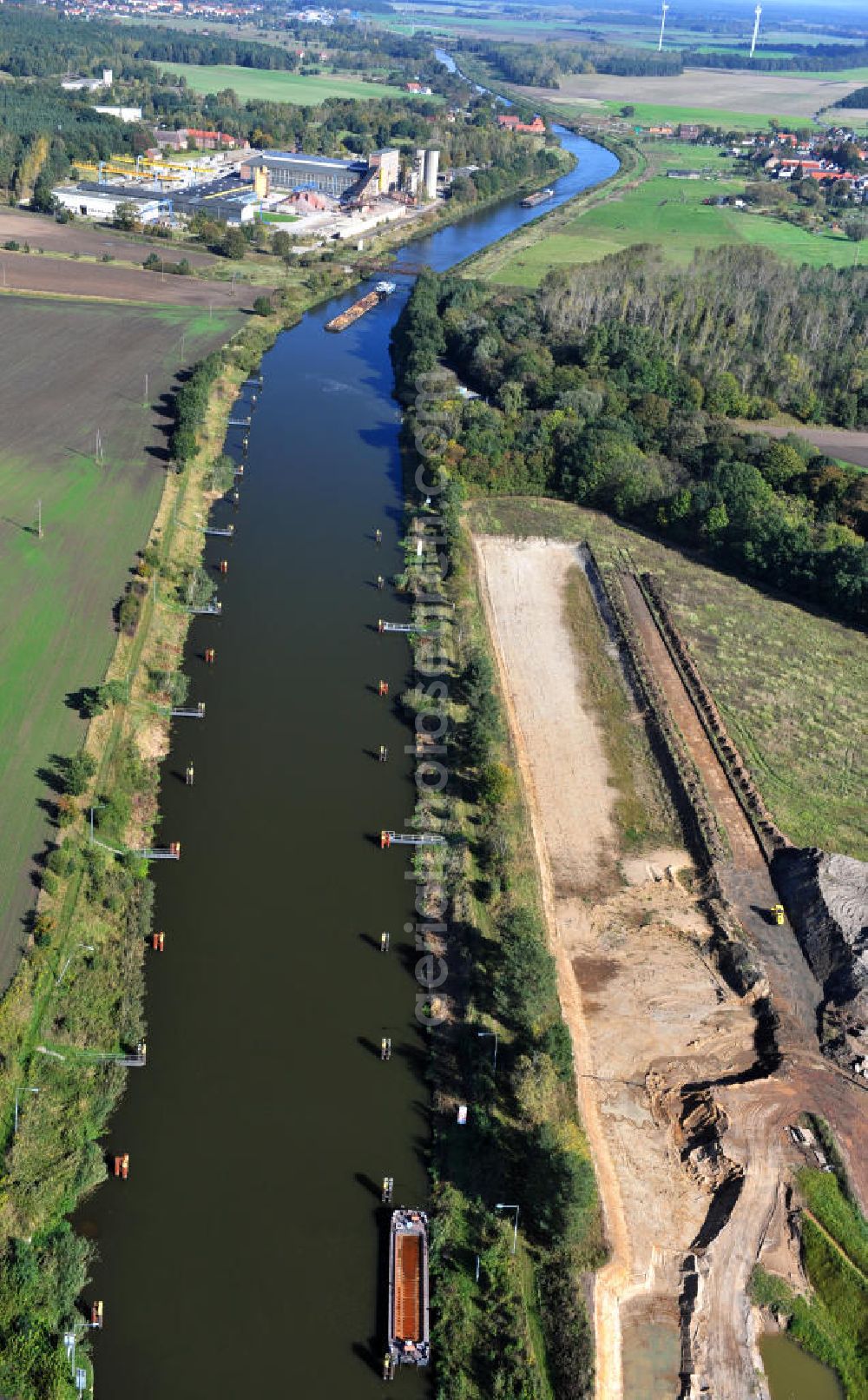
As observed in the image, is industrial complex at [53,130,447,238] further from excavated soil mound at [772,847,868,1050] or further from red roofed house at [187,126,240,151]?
excavated soil mound at [772,847,868,1050]

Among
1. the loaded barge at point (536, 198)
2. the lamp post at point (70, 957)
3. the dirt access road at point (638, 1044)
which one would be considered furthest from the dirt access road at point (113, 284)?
the lamp post at point (70, 957)

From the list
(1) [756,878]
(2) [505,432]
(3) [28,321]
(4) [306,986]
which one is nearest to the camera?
(4) [306,986]

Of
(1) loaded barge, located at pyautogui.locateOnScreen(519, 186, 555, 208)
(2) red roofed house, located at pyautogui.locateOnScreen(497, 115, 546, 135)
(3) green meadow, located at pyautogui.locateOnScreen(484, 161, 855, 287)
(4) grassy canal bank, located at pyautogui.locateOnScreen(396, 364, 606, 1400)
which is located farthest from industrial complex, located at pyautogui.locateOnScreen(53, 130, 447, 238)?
(4) grassy canal bank, located at pyautogui.locateOnScreen(396, 364, 606, 1400)

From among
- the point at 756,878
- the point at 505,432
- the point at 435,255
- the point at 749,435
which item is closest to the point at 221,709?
the point at 756,878

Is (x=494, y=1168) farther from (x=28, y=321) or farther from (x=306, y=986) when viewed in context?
(x=28, y=321)

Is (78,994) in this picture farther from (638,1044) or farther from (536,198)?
(536,198)

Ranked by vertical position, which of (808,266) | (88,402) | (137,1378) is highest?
(808,266)

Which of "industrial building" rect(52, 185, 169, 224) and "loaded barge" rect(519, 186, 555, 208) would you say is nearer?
"industrial building" rect(52, 185, 169, 224)

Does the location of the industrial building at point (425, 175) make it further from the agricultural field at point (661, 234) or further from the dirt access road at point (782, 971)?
the dirt access road at point (782, 971)
